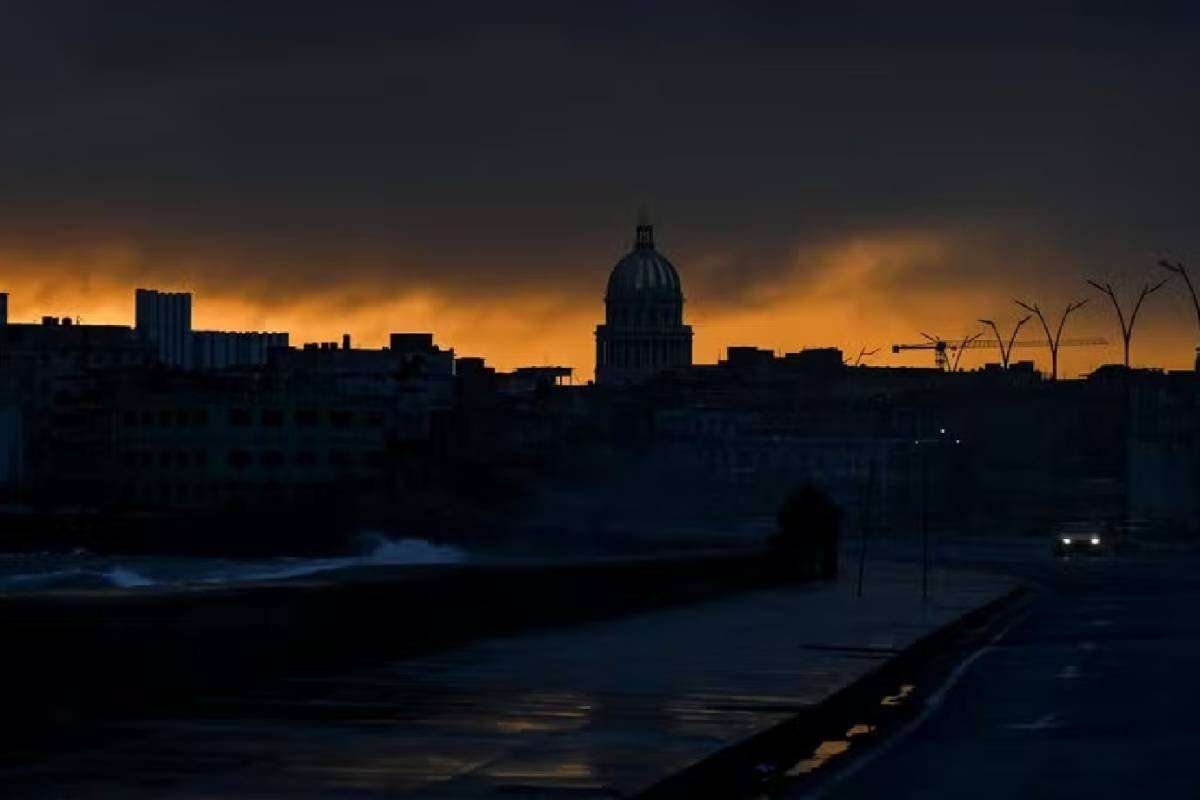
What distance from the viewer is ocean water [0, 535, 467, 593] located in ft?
430

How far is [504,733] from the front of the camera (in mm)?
21484

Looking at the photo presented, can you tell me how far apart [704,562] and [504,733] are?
1201 inches

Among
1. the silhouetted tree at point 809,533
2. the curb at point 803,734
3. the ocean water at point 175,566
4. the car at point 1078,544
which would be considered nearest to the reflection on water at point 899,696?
the curb at point 803,734

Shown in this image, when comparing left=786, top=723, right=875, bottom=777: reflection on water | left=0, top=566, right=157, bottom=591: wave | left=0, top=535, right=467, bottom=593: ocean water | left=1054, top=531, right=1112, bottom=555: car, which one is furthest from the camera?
left=0, top=535, right=467, bottom=593: ocean water

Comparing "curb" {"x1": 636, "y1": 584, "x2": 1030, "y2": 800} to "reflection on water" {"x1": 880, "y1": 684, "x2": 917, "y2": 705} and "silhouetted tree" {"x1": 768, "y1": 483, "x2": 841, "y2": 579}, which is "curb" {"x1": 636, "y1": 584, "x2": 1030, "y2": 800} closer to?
"reflection on water" {"x1": 880, "y1": 684, "x2": 917, "y2": 705}

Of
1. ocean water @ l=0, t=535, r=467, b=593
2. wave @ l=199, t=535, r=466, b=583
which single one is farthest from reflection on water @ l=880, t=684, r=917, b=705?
wave @ l=199, t=535, r=466, b=583

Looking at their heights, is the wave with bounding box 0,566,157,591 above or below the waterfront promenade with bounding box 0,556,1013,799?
below

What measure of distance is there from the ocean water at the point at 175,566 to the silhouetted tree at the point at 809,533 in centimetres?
5290

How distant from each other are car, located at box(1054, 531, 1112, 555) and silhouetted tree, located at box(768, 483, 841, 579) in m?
39.9

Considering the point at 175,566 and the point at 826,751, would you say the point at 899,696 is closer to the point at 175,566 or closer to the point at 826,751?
the point at 826,751

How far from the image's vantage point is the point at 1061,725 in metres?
24.2

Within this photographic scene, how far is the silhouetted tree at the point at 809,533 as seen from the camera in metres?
63.3

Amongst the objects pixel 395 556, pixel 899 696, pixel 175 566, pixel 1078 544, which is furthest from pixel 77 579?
pixel 899 696

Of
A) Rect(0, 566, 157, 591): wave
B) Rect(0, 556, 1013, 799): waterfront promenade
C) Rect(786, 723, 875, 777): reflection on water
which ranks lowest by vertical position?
Rect(0, 566, 157, 591): wave
